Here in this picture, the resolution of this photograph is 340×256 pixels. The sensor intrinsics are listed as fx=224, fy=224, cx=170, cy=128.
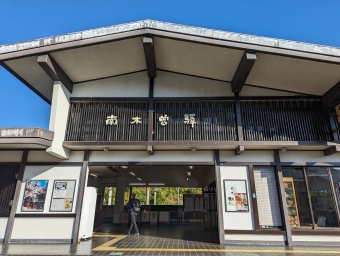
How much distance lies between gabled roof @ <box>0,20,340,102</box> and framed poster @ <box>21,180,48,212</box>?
137 inches

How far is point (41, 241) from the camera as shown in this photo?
6.73m

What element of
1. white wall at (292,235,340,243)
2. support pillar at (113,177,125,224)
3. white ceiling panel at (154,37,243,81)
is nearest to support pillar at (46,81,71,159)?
white ceiling panel at (154,37,243,81)

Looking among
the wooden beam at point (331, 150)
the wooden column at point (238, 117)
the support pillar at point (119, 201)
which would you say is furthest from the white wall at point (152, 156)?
the support pillar at point (119, 201)

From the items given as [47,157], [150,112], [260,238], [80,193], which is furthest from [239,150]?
[47,157]

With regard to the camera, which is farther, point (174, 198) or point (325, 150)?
point (174, 198)

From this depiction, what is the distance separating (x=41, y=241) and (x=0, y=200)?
79.2 inches

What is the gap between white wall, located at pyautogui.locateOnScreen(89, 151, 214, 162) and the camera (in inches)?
295

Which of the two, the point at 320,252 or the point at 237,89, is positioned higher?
the point at 237,89

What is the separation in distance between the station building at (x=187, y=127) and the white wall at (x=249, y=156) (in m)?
0.03

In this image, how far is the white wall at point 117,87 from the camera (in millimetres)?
8086

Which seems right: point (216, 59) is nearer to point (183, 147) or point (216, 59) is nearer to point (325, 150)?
point (183, 147)

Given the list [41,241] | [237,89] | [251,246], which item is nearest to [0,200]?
[41,241]

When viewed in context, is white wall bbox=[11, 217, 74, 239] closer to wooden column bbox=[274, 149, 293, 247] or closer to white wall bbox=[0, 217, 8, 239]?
white wall bbox=[0, 217, 8, 239]

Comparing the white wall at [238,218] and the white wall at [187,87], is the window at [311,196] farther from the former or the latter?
the white wall at [187,87]
